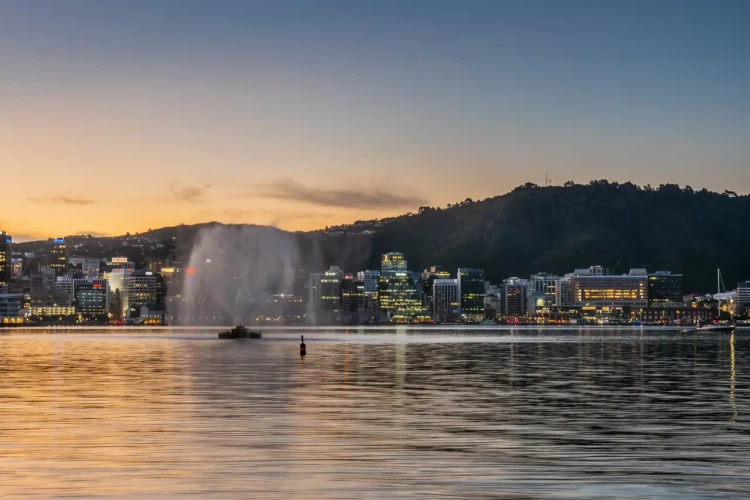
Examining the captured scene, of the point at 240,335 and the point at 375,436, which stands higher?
the point at 375,436

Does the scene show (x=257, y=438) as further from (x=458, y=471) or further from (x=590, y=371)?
(x=590, y=371)

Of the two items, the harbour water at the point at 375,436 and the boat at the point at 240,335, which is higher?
the harbour water at the point at 375,436

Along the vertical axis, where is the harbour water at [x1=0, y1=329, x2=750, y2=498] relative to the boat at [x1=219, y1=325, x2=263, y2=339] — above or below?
above

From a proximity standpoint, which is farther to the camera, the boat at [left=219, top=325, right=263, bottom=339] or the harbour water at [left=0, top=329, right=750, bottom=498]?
the boat at [left=219, top=325, right=263, bottom=339]

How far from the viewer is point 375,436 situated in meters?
32.6

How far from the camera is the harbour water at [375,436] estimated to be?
23719 millimetres

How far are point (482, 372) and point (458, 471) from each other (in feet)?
140

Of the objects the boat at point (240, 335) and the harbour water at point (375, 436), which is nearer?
the harbour water at point (375, 436)

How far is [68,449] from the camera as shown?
29578 mm

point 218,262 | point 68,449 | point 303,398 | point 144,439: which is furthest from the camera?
point 218,262

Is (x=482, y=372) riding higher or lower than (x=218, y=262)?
lower

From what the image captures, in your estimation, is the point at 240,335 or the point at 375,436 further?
the point at 240,335

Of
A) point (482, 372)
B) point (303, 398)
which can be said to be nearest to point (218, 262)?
point (482, 372)

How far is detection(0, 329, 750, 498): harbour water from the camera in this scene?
23.7m
